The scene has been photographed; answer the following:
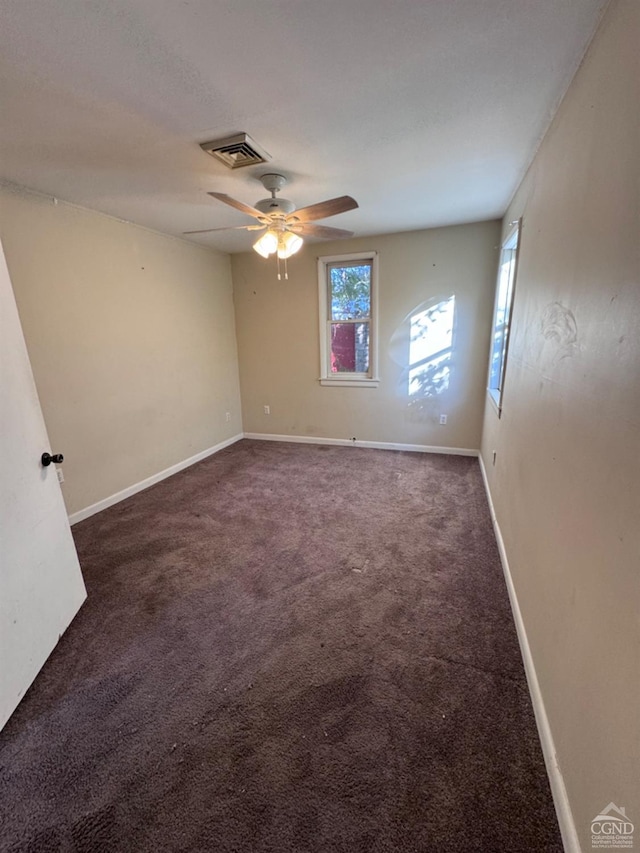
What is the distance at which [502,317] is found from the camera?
304 cm

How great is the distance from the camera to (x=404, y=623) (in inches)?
69.8

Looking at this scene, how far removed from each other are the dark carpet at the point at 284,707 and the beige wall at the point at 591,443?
0.26m

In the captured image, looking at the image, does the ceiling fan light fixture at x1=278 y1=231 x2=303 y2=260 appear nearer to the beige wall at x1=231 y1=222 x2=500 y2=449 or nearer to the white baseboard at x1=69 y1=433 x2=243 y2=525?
the beige wall at x1=231 y1=222 x2=500 y2=449

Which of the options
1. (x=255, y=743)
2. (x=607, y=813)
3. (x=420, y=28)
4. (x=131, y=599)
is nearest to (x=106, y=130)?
(x=420, y=28)

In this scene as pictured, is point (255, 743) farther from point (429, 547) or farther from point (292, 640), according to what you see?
point (429, 547)

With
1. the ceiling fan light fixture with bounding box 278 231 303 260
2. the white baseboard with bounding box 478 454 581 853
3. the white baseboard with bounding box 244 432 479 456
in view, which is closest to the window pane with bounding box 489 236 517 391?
the white baseboard with bounding box 244 432 479 456

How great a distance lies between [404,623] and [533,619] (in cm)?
59

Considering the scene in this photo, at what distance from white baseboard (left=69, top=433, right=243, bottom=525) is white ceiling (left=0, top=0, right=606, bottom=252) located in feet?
7.87

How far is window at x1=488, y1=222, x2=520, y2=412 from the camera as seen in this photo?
266cm

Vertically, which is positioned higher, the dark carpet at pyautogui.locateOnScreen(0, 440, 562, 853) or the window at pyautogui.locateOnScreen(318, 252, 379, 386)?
the window at pyautogui.locateOnScreen(318, 252, 379, 386)

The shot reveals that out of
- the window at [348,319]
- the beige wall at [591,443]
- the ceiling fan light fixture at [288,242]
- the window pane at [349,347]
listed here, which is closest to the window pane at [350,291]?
the window at [348,319]

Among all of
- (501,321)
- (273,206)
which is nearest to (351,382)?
(501,321)

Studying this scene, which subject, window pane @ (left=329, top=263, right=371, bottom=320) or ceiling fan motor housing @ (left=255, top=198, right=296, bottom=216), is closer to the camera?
ceiling fan motor housing @ (left=255, top=198, right=296, bottom=216)

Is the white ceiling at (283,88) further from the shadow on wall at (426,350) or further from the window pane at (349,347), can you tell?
the window pane at (349,347)
